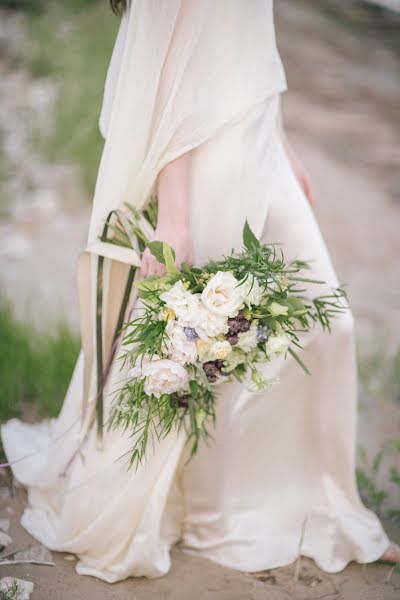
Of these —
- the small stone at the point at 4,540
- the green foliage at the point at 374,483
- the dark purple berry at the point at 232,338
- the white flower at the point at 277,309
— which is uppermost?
the white flower at the point at 277,309

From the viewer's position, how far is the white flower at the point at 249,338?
1668mm

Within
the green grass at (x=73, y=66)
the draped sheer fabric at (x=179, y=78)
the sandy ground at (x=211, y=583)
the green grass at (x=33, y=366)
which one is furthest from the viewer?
the green grass at (x=73, y=66)

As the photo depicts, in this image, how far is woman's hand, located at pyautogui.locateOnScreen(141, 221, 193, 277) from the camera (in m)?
1.79

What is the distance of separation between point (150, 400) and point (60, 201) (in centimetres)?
359

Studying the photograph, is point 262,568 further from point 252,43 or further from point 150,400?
point 252,43

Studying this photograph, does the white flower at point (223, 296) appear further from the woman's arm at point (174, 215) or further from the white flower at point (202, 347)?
the woman's arm at point (174, 215)

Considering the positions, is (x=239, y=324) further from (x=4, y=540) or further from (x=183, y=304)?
(x=4, y=540)

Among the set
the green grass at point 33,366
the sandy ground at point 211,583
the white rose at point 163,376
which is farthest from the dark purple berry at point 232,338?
the green grass at point 33,366

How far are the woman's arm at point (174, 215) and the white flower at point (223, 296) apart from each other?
0.21 metres

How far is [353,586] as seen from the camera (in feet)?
6.90

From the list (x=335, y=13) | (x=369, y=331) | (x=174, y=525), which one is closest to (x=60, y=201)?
(x=369, y=331)

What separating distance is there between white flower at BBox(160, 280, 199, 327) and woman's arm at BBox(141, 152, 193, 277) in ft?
0.57

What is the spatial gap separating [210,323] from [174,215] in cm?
35

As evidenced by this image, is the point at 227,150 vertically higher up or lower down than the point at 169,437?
higher up
